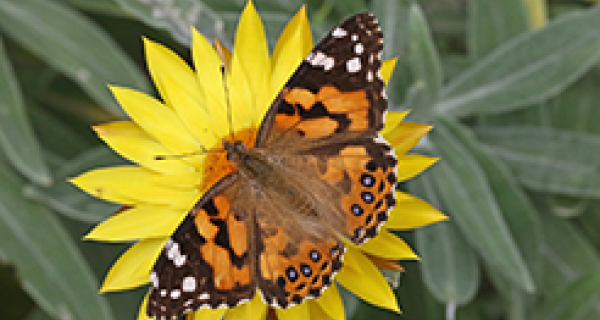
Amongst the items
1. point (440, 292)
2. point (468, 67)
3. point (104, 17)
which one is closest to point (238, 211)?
point (440, 292)

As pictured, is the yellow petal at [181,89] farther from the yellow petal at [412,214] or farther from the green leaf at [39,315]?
the green leaf at [39,315]

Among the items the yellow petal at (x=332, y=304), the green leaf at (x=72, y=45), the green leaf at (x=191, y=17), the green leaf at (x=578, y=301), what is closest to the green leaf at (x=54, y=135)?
the green leaf at (x=72, y=45)

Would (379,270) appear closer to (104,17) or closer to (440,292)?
(440,292)

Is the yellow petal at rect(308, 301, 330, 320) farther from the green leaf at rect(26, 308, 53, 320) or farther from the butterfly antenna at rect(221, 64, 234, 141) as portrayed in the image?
the green leaf at rect(26, 308, 53, 320)

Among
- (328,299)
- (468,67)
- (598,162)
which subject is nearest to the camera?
(328,299)

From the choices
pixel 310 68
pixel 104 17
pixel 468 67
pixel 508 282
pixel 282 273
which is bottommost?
pixel 508 282

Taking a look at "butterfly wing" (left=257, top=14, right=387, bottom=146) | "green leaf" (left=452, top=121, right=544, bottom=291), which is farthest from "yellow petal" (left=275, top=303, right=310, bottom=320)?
"green leaf" (left=452, top=121, right=544, bottom=291)
